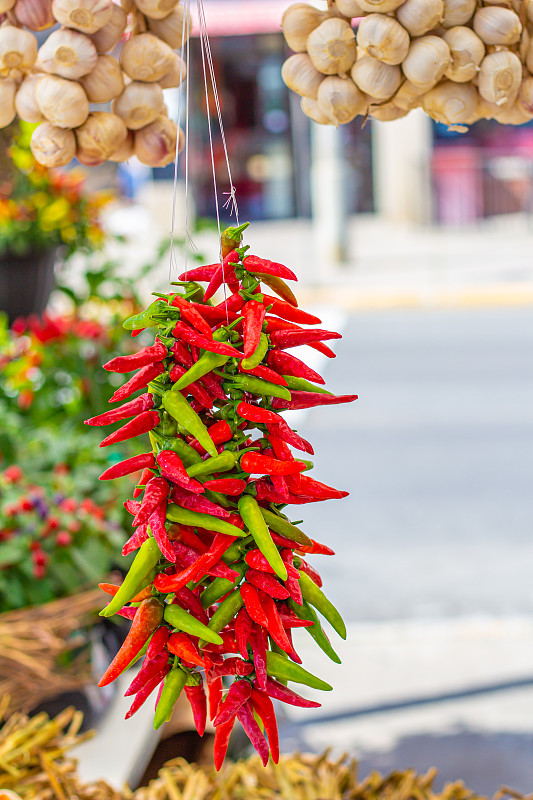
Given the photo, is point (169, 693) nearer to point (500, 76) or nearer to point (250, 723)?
point (250, 723)

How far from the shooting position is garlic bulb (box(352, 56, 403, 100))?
1.10 meters

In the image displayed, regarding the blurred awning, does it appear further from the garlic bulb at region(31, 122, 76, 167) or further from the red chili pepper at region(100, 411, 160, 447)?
the red chili pepper at region(100, 411, 160, 447)

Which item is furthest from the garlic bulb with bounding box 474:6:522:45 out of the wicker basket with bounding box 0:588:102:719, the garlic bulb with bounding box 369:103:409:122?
the wicker basket with bounding box 0:588:102:719

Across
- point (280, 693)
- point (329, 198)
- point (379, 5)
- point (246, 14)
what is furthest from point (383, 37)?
point (246, 14)

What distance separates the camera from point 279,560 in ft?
2.92

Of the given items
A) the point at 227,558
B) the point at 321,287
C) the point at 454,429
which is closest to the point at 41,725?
the point at 227,558

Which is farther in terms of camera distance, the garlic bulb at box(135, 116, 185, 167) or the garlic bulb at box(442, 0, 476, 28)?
the garlic bulb at box(135, 116, 185, 167)

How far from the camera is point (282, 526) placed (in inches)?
36.6

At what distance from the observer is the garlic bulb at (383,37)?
105 cm

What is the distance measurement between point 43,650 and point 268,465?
4.79 feet

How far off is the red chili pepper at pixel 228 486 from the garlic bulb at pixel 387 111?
21.2 inches

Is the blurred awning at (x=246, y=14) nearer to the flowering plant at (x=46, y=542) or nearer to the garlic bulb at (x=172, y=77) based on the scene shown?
the flowering plant at (x=46, y=542)

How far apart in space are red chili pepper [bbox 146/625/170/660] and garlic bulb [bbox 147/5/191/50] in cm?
75

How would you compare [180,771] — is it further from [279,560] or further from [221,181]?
[221,181]
